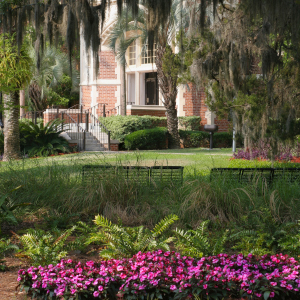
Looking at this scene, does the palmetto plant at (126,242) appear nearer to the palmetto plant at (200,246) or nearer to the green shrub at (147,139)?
the palmetto plant at (200,246)

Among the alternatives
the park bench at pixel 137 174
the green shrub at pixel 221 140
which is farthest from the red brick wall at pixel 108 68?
the park bench at pixel 137 174

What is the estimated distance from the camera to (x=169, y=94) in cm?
1905

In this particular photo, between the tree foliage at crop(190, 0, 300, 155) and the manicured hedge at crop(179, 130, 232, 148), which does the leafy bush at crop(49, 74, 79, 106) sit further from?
the tree foliage at crop(190, 0, 300, 155)

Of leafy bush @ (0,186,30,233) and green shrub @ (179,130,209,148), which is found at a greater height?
leafy bush @ (0,186,30,233)

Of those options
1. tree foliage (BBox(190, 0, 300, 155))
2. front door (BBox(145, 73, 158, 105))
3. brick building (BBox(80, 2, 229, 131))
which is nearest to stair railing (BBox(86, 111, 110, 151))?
brick building (BBox(80, 2, 229, 131))

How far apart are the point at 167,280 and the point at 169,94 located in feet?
53.9

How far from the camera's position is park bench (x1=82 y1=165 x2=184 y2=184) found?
5929 millimetres

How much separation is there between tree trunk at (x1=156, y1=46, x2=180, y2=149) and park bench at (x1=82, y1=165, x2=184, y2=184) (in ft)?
42.4

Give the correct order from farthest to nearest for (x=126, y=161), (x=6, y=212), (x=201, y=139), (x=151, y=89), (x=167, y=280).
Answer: (x=151, y=89) < (x=201, y=139) < (x=126, y=161) < (x=6, y=212) < (x=167, y=280)

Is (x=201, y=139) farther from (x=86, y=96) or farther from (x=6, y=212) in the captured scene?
(x=6, y=212)

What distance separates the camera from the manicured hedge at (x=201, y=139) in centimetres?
2025

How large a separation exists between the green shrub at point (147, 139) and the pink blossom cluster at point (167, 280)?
1436 cm

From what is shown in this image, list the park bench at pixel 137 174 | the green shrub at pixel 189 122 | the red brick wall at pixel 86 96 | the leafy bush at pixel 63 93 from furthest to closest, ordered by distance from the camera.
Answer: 1. the leafy bush at pixel 63 93
2. the red brick wall at pixel 86 96
3. the green shrub at pixel 189 122
4. the park bench at pixel 137 174

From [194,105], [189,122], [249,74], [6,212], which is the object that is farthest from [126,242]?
[194,105]
